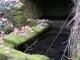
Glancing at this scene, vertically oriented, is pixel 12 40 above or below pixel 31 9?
below

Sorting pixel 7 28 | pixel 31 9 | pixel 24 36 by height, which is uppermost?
pixel 31 9

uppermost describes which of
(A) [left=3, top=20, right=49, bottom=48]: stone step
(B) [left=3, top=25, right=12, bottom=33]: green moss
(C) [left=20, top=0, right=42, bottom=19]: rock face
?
(C) [left=20, top=0, right=42, bottom=19]: rock face

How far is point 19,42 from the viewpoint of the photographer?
6949 mm

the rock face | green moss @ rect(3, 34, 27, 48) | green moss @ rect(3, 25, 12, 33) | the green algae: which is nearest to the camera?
the green algae

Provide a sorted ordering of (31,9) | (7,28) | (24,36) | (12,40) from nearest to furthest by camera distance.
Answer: (12,40)
(24,36)
(7,28)
(31,9)

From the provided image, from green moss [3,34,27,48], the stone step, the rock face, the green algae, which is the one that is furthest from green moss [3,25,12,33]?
the green algae

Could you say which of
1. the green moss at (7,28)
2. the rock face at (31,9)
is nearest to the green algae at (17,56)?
the green moss at (7,28)

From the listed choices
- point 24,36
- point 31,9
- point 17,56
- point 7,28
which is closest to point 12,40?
point 24,36

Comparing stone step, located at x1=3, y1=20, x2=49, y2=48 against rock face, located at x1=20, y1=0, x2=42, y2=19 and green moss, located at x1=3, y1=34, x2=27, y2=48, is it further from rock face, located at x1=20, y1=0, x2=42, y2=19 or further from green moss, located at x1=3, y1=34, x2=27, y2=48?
rock face, located at x1=20, y1=0, x2=42, y2=19

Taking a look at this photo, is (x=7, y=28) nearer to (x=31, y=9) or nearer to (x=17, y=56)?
(x=31, y=9)

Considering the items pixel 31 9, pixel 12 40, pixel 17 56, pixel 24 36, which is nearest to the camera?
pixel 17 56

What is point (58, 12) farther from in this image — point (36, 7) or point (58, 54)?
point (58, 54)

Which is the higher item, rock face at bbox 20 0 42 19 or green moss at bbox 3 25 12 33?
rock face at bbox 20 0 42 19

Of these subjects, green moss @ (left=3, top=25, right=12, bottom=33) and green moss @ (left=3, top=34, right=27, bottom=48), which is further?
green moss @ (left=3, top=25, right=12, bottom=33)
